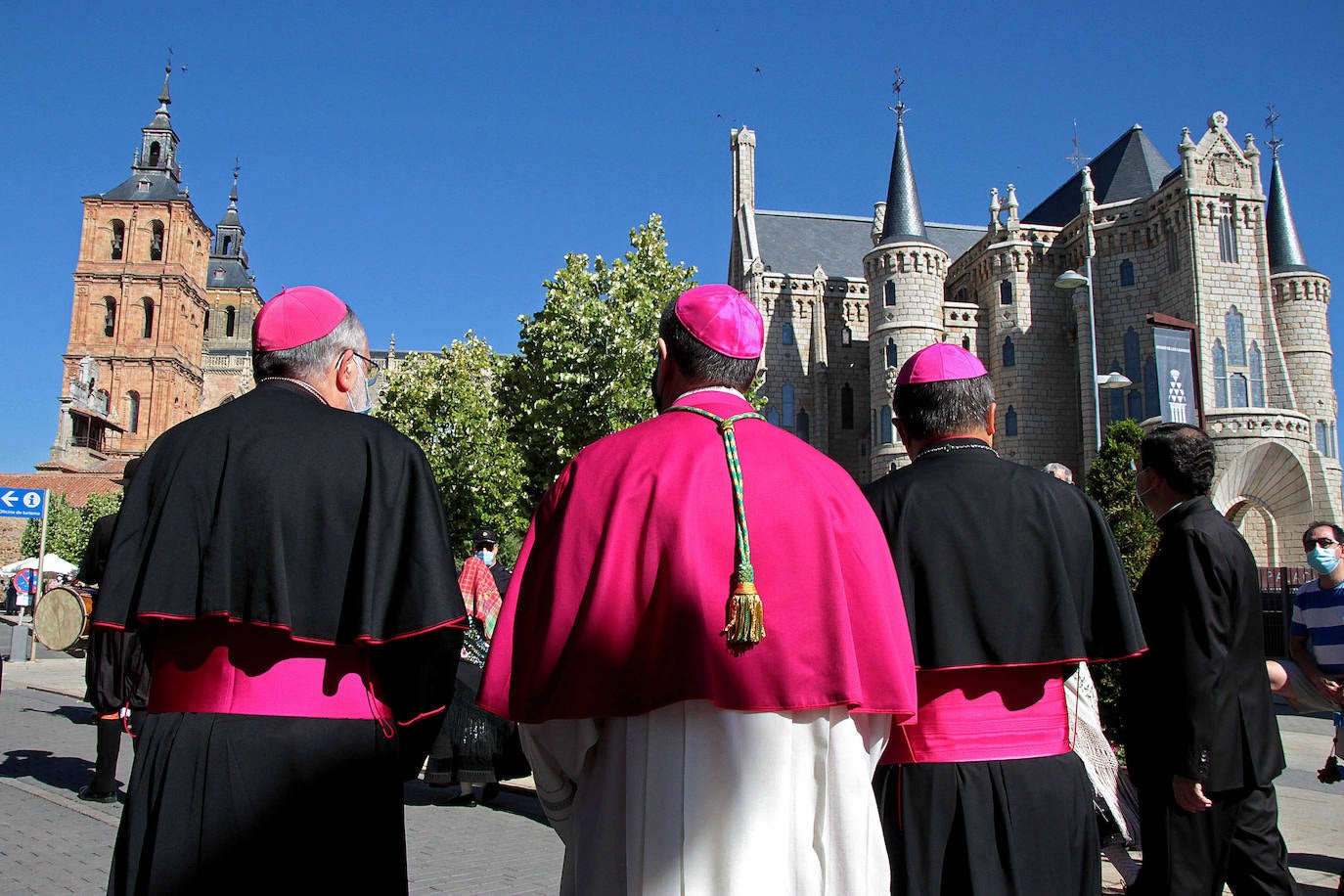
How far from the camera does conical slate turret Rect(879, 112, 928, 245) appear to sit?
4503 centimetres

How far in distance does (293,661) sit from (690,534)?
1.13m

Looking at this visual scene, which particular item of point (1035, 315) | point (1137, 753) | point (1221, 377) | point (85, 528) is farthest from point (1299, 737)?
point (85, 528)

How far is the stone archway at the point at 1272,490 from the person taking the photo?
33.9 meters

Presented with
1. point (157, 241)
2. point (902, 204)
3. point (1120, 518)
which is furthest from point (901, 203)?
point (157, 241)

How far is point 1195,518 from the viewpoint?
3.72 meters

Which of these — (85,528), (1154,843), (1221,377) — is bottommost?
(1154,843)

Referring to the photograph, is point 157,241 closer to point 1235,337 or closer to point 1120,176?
point 1120,176

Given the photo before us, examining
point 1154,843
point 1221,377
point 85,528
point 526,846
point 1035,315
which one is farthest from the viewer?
point 85,528

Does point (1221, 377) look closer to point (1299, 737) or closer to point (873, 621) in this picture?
point (1299, 737)

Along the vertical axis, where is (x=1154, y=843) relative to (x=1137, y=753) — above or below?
below

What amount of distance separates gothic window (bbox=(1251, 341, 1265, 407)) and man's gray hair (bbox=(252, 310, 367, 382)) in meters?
41.0

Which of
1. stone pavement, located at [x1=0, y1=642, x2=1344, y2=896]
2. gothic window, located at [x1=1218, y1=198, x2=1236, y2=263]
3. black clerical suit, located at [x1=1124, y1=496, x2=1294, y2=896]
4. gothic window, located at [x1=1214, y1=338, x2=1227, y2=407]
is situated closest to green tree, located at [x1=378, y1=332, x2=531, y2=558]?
stone pavement, located at [x1=0, y1=642, x2=1344, y2=896]

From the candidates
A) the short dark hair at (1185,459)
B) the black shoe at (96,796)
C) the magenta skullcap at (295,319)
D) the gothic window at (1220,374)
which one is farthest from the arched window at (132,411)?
the short dark hair at (1185,459)

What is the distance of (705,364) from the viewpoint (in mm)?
2473
